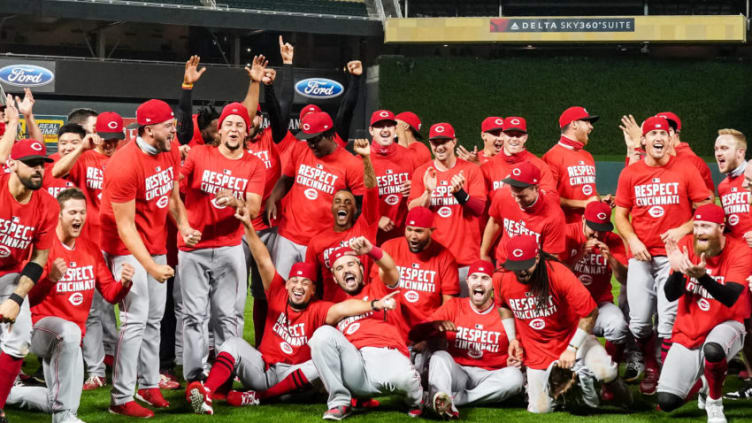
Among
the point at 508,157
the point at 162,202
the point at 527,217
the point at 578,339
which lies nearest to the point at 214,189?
the point at 162,202

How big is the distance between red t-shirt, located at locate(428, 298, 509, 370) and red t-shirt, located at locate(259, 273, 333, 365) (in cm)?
99

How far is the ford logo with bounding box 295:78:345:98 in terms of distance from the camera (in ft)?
95.6

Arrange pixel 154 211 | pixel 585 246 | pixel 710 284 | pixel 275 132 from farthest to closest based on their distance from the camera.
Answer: pixel 275 132, pixel 585 246, pixel 154 211, pixel 710 284

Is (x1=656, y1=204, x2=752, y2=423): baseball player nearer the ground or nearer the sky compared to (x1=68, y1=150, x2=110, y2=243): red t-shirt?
nearer the ground

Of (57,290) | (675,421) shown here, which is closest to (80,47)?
(57,290)

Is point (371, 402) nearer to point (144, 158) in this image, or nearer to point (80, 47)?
point (144, 158)

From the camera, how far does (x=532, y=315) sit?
646 cm

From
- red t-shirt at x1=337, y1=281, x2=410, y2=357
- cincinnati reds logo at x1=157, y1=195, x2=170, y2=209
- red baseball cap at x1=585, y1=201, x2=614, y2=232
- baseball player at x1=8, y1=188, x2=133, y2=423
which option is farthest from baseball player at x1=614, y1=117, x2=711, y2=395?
baseball player at x1=8, y1=188, x2=133, y2=423

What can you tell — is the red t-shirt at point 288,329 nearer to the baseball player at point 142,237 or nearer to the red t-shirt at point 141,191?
the baseball player at point 142,237

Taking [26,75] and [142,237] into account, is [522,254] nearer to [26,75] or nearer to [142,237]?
[142,237]

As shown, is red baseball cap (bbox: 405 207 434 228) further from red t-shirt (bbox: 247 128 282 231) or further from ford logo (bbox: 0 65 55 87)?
ford logo (bbox: 0 65 55 87)

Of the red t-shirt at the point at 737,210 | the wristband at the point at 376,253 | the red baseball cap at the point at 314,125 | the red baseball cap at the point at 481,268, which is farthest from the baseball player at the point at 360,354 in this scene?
the red t-shirt at the point at 737,210

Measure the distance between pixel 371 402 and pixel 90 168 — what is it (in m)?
3.11

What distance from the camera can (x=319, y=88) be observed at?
2952 cm
